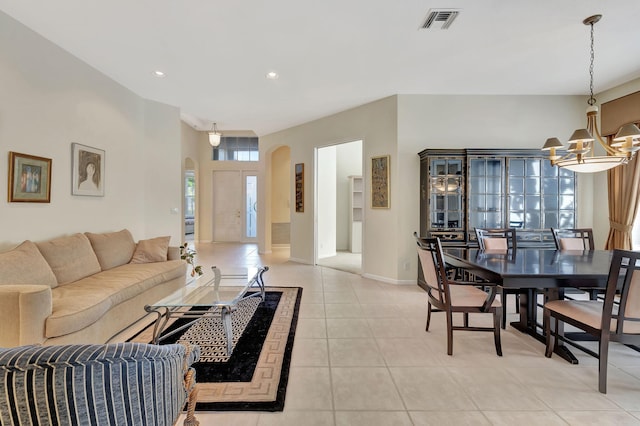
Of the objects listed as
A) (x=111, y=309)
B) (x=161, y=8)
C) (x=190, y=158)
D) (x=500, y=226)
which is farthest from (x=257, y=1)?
(x=190, y=158)

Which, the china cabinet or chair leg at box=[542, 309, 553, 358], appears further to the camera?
the china cabinet

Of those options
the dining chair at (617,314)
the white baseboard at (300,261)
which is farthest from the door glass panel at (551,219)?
the white baseboard at (300,261)

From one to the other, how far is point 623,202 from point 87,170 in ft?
A: 24.1

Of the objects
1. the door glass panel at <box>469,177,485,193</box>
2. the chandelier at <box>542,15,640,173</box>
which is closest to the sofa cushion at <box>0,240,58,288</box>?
the chandelier at <box>542,15,640,173</box>

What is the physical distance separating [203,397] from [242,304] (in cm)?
184

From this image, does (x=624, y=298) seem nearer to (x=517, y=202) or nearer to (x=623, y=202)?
(x=517, y=202)

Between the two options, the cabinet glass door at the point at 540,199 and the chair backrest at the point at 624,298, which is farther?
the cabinet glass door at the point at 540,199

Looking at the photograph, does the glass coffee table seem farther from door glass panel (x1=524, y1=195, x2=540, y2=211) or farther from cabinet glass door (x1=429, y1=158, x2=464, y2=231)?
door glass panel (x1=524, y1=195, x2=540, y2=211)

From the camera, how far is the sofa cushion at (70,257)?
288cm

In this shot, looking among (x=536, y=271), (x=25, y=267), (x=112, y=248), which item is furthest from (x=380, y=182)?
(x=25, y=267)

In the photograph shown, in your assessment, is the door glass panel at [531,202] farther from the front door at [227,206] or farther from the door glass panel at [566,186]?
the front door at [227,206]

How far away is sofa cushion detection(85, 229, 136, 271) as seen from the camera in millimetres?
3529

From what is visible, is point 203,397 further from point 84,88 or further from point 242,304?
point 84,88

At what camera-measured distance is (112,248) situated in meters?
3.68
